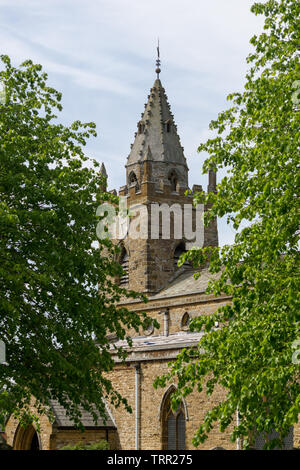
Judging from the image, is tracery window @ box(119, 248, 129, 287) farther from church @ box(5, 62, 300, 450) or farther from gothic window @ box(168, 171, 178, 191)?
gothic window @ box(168, 171, 178, 191)

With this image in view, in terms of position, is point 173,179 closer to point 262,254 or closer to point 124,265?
point 124,265

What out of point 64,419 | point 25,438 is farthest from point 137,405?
point 25,438

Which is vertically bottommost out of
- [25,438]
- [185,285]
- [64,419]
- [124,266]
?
[25,438]

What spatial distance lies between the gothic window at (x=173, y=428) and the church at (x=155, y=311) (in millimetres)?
36

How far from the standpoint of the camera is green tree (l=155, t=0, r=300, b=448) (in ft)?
40.2

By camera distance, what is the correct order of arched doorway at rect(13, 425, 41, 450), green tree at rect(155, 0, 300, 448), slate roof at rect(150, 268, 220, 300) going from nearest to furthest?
1. green tree at rect(155, 0, 300, 448)
2. arched doorway at rect(13, 425, 41, 450)
3. slate roof at rect(150, 268, 220, 300)

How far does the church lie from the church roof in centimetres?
6

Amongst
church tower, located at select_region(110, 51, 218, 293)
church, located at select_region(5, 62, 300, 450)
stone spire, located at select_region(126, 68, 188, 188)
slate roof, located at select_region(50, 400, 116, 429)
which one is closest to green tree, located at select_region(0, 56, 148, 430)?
church, located at select_region(5, 62, 300, 450)

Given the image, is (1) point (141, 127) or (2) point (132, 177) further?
(1) point (141, 127)

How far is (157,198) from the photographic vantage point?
45.8 metres

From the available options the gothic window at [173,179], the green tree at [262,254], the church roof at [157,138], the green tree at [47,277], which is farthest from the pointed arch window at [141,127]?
the green tree at [262,254]

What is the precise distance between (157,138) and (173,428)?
2400 cm
